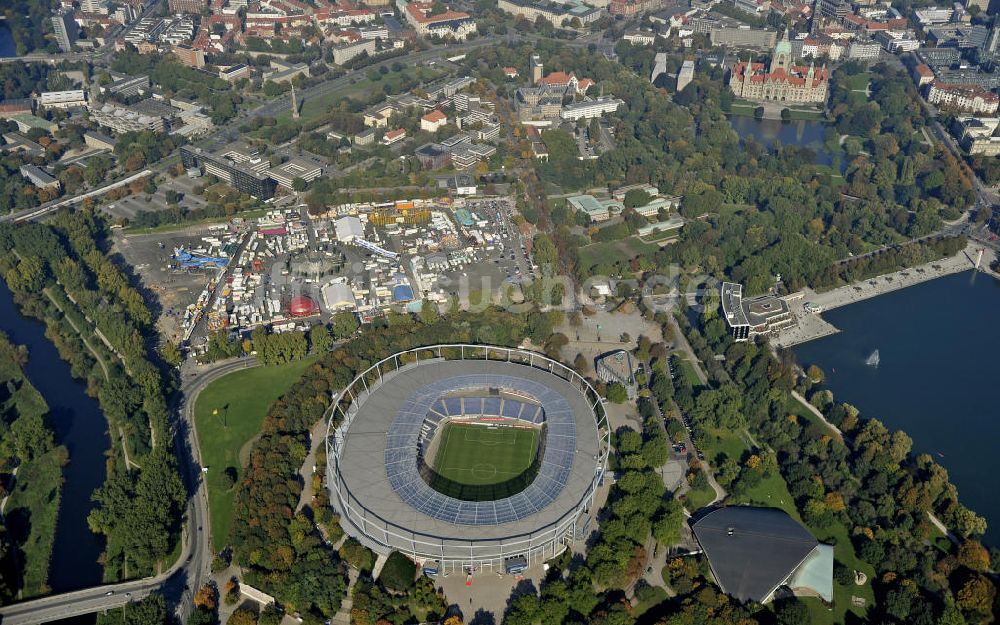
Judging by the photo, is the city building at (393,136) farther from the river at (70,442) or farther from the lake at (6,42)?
the lake at (6,42)

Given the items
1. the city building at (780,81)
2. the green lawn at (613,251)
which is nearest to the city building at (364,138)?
the green lawn at (613,251)

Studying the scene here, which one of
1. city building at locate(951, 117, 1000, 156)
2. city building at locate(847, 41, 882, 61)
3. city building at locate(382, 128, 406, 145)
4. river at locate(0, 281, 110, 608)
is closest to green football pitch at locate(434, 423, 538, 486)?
river at locate(0, 281, 110, 608)

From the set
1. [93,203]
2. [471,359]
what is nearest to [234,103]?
[93,203]

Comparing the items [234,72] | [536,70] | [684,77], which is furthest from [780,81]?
[234,72]

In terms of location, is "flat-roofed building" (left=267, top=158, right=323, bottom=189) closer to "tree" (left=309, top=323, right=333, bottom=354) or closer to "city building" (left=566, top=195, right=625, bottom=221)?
"city building" (left=566, top=195, right=625, bottom=221)

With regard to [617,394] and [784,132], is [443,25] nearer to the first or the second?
[784,132]
